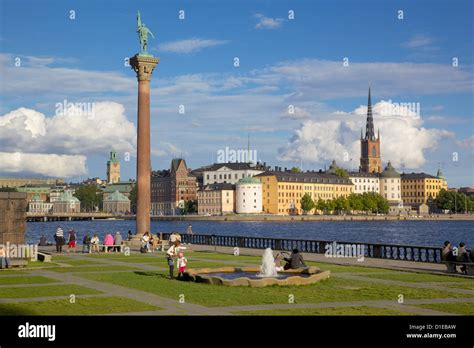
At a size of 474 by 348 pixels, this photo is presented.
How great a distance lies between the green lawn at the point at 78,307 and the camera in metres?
17.8

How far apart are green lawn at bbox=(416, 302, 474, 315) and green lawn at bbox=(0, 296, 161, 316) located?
7.16m

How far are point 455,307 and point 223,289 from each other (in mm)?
7222

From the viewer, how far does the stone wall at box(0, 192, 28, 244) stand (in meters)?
31.4

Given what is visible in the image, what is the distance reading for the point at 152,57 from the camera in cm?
4862

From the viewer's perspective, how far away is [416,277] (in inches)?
1046

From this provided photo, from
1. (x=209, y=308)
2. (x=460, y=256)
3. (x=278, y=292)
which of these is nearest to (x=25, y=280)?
(x=278, y=292)

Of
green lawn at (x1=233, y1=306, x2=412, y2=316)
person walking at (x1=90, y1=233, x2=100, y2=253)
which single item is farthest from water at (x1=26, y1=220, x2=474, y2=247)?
green lawn at (x1=233, y1=306, x2=412, y2=316)

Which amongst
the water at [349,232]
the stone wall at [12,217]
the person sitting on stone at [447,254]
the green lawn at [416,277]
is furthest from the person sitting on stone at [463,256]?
the water at [349,232]

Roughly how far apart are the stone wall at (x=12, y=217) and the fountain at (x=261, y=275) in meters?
9.28

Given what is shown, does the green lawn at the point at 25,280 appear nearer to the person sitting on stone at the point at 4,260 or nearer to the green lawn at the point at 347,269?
the person sitting on stone at the point at 4,260

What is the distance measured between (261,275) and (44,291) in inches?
311

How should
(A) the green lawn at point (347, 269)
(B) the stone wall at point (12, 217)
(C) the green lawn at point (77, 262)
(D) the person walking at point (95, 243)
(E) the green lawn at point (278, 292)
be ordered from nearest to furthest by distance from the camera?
(E) the green lawn at point (278, 292) → (A) the green lawn at point (347, 269) → (B) the stone wall at point (12, 217) → (C) the green lawn at point (77, 262) → (D) the person walking at point (95, 243)

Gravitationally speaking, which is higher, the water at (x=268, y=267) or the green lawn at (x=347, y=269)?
the water at (x=268, y=267)
